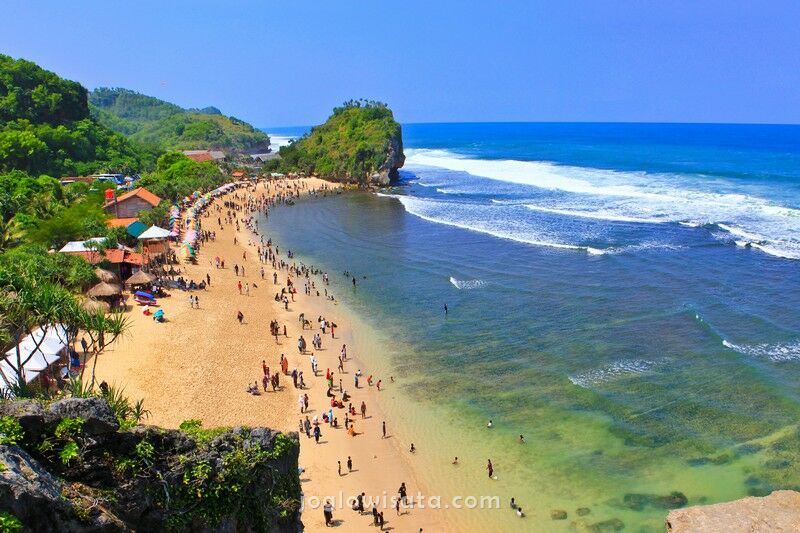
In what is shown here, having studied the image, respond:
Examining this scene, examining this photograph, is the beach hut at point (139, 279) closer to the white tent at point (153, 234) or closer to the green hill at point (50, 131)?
the white tent at point (153, 234)

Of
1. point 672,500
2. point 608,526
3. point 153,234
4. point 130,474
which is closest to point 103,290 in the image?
point 153,234

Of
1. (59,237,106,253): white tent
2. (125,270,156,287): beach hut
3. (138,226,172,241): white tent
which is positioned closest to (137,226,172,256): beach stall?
(138,226,172,241): white tent

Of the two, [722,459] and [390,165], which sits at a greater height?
[390,165]

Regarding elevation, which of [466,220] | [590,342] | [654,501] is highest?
[466,220]

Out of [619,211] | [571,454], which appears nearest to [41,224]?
[571,454]

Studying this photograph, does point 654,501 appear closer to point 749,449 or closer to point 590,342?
point 749,449

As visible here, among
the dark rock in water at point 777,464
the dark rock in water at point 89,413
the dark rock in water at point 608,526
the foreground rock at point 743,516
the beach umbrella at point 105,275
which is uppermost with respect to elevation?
the dark rock in water at point 89,413

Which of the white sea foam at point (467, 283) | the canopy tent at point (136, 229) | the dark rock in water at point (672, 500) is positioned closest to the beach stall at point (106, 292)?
the canopy tent at point (136, 229)
